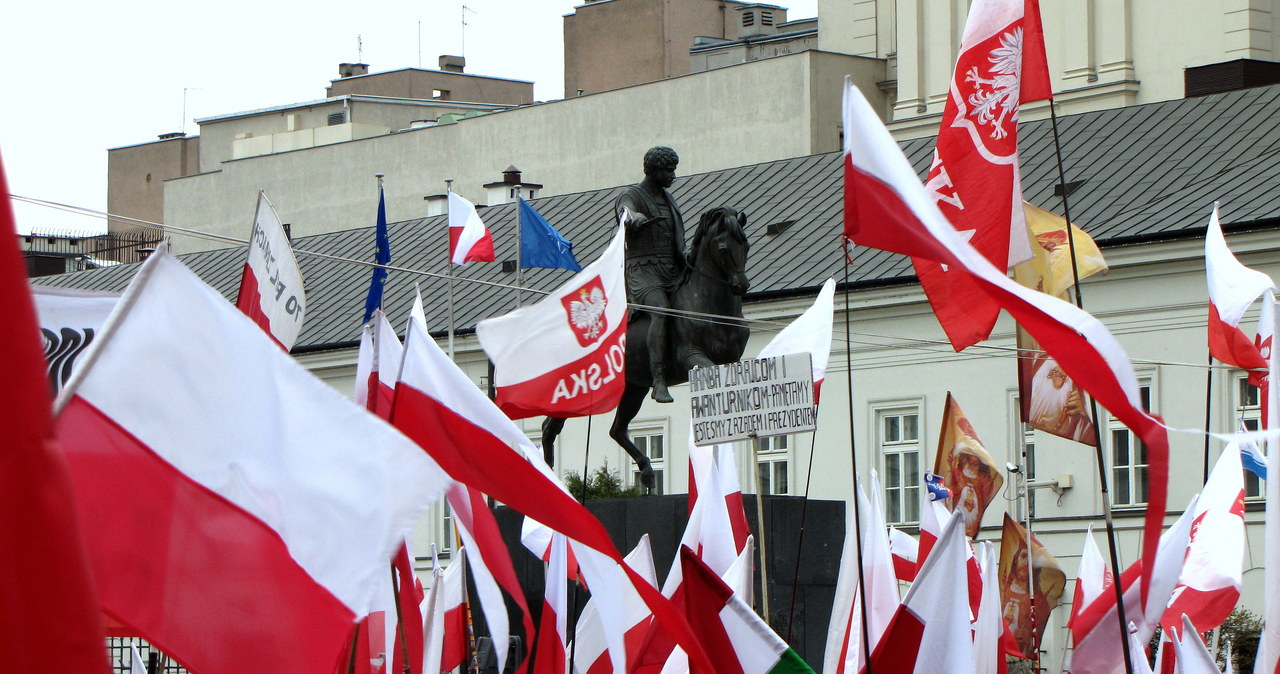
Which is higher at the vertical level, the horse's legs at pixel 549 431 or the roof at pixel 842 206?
the roof at pixel 842 206

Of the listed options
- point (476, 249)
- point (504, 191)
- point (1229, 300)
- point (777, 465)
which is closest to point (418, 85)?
point (504, 191)

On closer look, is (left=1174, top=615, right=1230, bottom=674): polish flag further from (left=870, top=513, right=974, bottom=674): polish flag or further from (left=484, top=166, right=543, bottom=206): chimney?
(left=484, top=166, right=543, bottom=206): chimney

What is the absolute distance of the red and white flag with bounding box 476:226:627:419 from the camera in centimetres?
1151

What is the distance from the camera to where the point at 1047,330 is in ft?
21.8

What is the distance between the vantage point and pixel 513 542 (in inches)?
619

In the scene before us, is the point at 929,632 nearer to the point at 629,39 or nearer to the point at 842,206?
the point at 842,206

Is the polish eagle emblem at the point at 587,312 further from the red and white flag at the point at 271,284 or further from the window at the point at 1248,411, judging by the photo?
the window at the point at 1248,411

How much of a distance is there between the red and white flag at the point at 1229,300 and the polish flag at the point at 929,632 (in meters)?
6.58

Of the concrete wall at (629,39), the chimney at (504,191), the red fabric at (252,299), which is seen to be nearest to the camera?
the red fabric at (252,299)

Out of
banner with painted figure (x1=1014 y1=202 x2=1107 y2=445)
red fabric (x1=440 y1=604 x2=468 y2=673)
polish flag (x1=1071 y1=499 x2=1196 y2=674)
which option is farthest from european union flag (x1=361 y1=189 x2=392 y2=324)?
polish flag (x1=1071 y1=499 x2=1196 y2=674)

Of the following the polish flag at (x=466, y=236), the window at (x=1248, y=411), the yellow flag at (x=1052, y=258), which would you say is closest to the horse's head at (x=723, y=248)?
the yellow flag at (x=1052, y=258)

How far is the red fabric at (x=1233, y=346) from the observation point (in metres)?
13.2

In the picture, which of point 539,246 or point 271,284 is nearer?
point 271,284

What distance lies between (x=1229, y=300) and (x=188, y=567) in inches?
390
